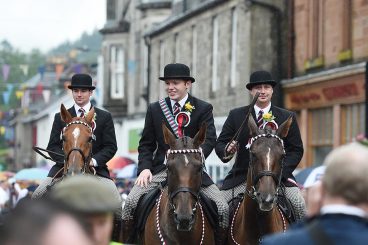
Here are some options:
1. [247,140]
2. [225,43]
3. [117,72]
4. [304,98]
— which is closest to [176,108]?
[247,140]

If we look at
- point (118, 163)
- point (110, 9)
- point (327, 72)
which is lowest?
point (118, 163)

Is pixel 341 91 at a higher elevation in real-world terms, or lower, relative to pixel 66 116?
higher

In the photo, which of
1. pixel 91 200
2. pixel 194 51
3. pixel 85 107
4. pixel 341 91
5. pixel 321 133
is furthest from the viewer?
pixel 194 51

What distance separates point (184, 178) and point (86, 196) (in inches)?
233

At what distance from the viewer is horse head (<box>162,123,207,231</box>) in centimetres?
1045

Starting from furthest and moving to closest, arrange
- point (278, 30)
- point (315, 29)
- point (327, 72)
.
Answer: point (278, 30), point (315, 29), point (327, 72)

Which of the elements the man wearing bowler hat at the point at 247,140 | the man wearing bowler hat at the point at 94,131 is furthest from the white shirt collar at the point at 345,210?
the man wearing bowler hat at the point at 94,131

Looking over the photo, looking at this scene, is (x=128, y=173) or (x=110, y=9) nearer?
(x=128, y=173)

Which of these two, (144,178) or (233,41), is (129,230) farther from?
(233,41)

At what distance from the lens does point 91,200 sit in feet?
15.2

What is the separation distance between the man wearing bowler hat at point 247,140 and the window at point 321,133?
19.0 meters

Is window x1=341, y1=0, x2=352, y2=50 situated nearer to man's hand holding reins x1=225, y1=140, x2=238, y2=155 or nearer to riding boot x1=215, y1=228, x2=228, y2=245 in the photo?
man's hand holding reins x1=225, y1=140, x2=238, y2=155

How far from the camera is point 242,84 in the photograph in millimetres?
35188

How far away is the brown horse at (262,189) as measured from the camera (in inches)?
416
